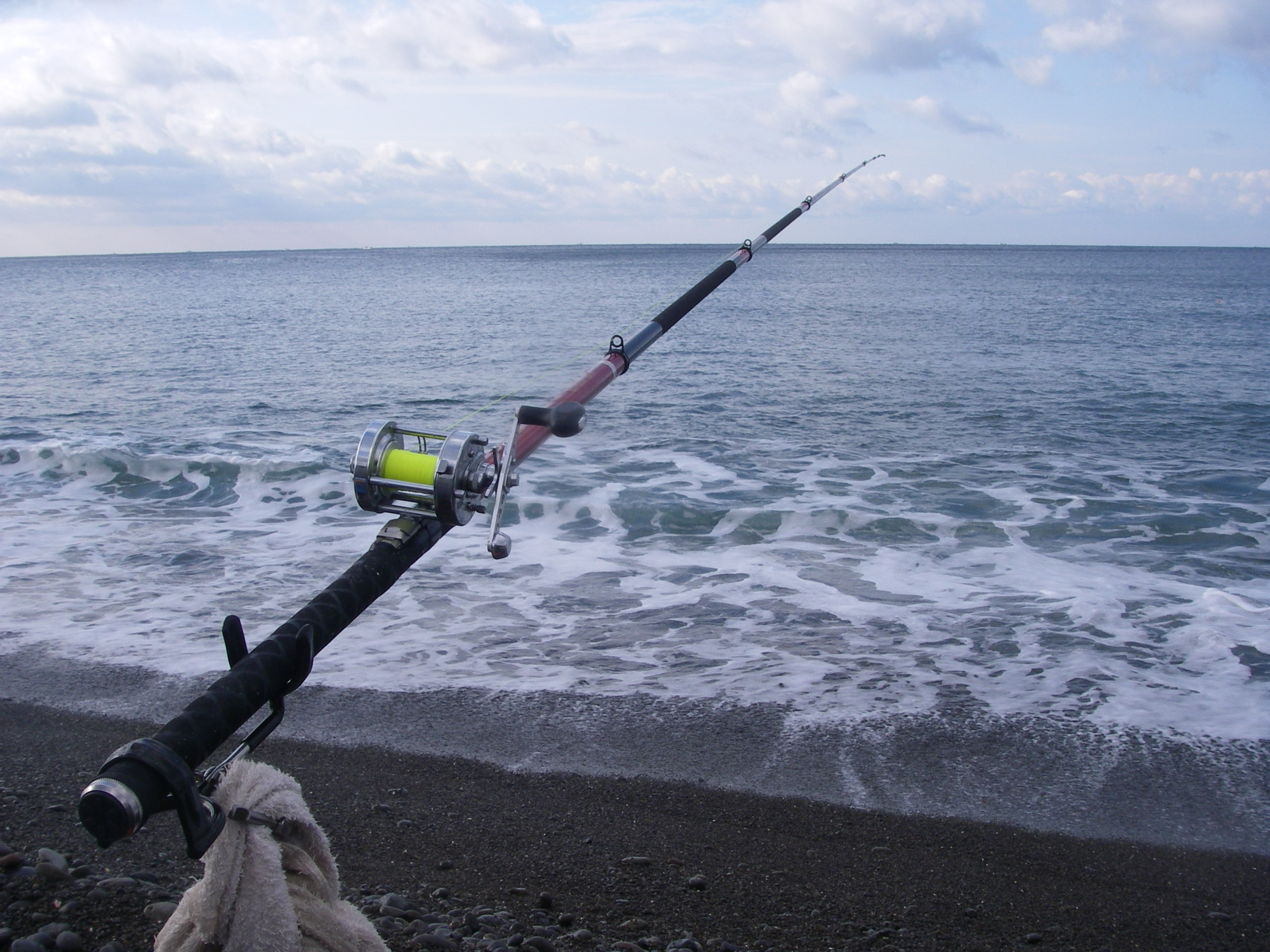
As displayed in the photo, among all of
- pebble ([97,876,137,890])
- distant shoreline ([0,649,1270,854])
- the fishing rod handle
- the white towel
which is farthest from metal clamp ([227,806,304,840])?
distant shoreline ([0,649,1270,854])

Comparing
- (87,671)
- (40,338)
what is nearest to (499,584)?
(87,671)

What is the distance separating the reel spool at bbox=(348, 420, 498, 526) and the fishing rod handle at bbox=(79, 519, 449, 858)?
0.22 feet

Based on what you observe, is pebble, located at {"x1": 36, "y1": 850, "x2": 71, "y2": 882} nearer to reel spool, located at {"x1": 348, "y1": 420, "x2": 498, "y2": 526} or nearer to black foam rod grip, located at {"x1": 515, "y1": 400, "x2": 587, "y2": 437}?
reel spool, located at {"x1": 348, "y1": 420, "x2": 498, "y2": 526}

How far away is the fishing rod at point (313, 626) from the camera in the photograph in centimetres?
122

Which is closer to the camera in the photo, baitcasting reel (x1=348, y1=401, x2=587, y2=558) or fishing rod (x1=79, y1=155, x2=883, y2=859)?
fishing rod (x1=79, y1=155, x2=883, y2=859)

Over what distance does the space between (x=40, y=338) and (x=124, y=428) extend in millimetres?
15913

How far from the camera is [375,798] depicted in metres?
3.94

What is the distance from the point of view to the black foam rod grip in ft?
6.47

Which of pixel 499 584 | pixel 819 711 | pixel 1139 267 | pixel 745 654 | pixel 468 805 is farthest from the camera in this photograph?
pixel 1139 267

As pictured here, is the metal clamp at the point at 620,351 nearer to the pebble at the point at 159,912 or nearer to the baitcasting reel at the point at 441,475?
the baitcasting reel at the point at 441,475

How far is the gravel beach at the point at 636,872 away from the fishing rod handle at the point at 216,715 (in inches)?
59.9

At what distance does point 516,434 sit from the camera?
185 cm

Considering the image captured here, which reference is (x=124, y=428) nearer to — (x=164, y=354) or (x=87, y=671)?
(x=87, y=671)

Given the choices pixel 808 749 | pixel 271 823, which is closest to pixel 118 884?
pixel 271 823
